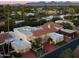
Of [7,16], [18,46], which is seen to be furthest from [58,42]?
[7,16]

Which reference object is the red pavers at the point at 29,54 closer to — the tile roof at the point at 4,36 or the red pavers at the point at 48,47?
the red pavers at the point at 48,47

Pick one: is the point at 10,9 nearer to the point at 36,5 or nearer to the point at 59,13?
the point at 36,5

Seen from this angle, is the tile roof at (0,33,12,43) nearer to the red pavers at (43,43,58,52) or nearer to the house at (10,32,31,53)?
the house at (10,32,31,53)

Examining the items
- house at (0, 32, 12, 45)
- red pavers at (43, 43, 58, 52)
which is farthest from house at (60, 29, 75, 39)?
house at (0, 32, 12, 45)

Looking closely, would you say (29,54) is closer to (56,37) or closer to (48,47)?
(48,47)

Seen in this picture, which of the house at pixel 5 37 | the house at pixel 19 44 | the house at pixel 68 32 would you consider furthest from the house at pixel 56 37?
the house at pixel 5 37

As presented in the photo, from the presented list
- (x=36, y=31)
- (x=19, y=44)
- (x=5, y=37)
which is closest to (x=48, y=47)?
(x=36, y=31)

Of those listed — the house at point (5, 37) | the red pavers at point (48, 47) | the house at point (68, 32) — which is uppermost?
the house at point (68, 32)
